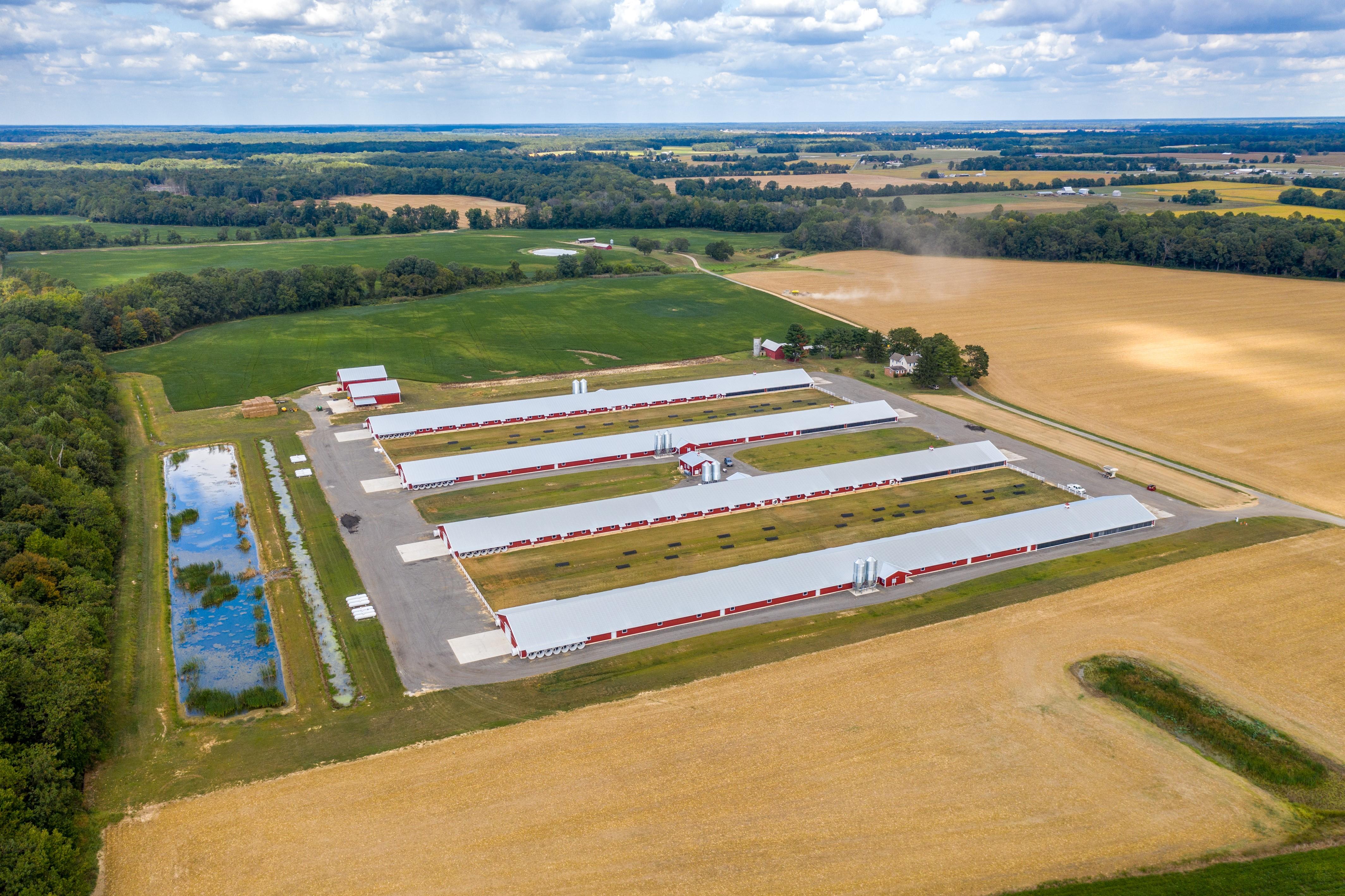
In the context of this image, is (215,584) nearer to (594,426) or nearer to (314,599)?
(314,599)

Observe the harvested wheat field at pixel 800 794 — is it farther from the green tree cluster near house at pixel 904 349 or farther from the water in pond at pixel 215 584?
the green tree cluster near house at pixel 904 349

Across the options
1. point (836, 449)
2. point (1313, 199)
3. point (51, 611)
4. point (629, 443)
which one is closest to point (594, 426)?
point (629, 443)

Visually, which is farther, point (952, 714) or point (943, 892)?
point (952, 714)

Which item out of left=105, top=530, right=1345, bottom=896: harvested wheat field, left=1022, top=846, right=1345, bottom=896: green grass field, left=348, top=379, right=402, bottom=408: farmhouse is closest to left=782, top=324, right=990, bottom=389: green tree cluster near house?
left=348, top=379, right=402, bottom=408: farmhouse

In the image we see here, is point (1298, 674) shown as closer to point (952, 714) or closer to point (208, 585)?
point (952, 714)

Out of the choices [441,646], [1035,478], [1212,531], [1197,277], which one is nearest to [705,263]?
[1197,277]

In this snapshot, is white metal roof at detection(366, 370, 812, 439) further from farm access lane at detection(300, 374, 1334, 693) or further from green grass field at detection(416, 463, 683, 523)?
green grass field at detection(416, 463, 683, 523)
